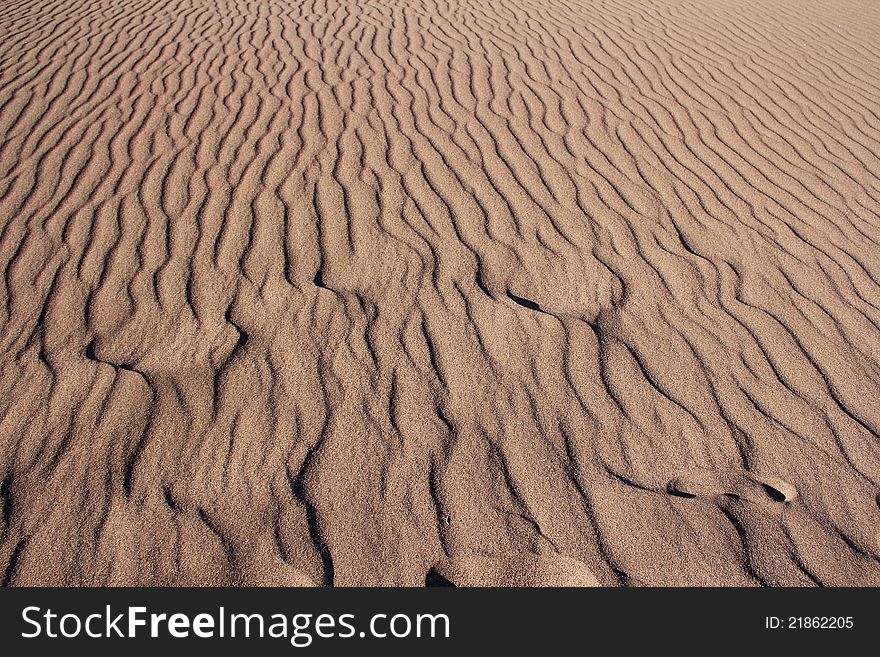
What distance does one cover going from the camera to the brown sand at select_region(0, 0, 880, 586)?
7.10ft

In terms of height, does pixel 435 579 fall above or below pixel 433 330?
above

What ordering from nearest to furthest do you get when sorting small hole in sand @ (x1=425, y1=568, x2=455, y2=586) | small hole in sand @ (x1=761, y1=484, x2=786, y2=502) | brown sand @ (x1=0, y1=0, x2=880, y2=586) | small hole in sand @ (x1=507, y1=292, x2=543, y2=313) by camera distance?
small hole in sand @ (x1=425, y1=568, x2=455, y2=586) < brown sand @ (x1=0, y1=0, x2=880, y2=586) < small hole in sand @ (x1=761, y1=484, x2=786, y2=502) < small hole in sand @ (x1=507, y1=292, x2=543, y2=313)

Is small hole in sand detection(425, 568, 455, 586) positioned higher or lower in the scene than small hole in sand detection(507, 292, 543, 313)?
higher

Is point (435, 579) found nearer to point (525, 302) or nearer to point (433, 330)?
point (433, 330)

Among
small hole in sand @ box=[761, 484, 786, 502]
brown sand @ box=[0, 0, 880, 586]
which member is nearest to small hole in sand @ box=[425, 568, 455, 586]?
brown sand @ box=[0, 0, 880, 586]

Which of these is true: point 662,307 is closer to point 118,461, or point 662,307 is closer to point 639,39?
point 118,461

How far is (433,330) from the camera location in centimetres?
295

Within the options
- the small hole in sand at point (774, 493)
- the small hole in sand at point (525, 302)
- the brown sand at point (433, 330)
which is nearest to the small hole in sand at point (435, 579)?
the brown sand at point (433, 330)

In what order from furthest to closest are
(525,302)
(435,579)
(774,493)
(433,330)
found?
(525,302) < (433,330) < (774,493) < (435,579)

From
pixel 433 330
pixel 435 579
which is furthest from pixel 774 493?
pixel 433 330

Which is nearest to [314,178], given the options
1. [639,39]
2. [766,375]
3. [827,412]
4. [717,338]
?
[717,338]

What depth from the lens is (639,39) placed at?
6938mm

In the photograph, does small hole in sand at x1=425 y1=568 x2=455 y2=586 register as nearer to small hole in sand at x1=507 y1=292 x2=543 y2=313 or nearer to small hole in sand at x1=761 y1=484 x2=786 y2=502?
small hole in sand at x1=761 y1=484 x2=786 y2=502

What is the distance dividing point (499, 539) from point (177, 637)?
3.46ft
